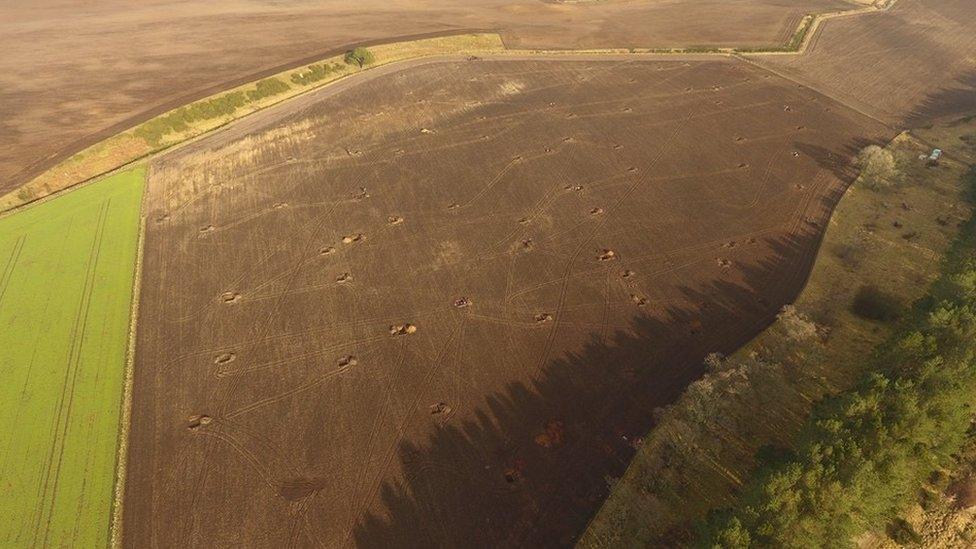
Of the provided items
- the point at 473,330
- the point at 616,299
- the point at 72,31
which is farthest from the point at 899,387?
the point at 72,31

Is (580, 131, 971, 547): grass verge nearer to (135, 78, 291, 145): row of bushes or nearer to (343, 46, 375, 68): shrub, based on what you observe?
(135, 78, 291, 145): row of bushes

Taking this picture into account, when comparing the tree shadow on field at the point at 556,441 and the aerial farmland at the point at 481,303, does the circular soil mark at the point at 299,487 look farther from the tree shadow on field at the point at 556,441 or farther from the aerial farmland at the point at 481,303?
the tree shadow on field at the point at 556,441

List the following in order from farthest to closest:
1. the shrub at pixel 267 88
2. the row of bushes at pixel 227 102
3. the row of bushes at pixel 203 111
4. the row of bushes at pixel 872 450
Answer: the shrub at pixel 267 88 < the row of bushes at pixel 227 102 < the row of bushes at pixel 203 111 < the row of bushes at pixel 872 450

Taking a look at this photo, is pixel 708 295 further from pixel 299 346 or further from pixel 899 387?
pixel 299 346

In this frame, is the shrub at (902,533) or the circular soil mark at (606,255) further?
the circular soil mark at (606,255)

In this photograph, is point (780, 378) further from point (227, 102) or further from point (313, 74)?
point (313, 74)

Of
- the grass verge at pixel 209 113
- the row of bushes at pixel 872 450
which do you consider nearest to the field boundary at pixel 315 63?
the grass verge at pixel 209 113

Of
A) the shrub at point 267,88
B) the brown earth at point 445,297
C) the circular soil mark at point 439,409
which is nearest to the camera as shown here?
the brown earth at point 445,297

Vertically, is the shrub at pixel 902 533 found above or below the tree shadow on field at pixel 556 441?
below
